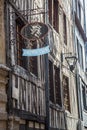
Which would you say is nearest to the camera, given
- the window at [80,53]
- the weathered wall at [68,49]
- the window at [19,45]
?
the window at [19,45]

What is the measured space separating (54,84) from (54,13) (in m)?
3.07

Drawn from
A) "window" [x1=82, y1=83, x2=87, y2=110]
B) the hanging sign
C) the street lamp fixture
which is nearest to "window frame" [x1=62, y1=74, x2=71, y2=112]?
the street lamp fixture

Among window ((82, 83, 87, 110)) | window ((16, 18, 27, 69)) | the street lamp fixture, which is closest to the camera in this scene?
window ((16, 18, 27, 69))

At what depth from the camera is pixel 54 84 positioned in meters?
14.1

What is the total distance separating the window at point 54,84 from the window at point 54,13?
5.53 ft

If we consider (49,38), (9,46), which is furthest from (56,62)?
(9,46)

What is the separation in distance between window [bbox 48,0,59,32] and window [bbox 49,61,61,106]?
5.53ft

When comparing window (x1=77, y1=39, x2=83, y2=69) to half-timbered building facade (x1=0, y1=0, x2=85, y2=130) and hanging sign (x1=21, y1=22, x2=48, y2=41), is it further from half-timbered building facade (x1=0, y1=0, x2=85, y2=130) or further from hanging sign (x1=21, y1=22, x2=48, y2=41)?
hanging sign (x1=21, y1=22, x2=48, y2=41)

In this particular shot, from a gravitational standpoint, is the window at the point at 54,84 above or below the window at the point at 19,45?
below

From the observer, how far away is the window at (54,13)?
1478 cm

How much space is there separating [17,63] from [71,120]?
7289 millimetres

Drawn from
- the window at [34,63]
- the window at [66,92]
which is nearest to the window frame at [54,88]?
the window at [66,92]

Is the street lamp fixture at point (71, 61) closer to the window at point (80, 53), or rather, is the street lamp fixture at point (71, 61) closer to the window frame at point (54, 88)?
the window frame at point (54, 88)

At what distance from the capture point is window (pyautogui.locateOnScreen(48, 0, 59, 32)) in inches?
582
